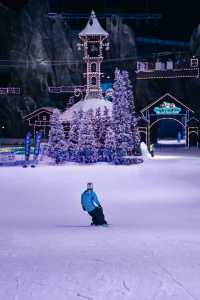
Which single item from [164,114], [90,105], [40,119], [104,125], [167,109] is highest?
[167,109]

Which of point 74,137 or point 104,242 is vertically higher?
point 74,137

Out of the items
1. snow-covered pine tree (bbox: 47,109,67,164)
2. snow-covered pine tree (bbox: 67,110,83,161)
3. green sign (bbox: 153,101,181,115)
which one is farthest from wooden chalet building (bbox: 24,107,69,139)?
snow-covered pine tree (bbox: 47,109,67,164)

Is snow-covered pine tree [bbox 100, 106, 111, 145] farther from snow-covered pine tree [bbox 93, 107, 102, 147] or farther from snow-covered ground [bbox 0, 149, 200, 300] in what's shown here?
snow-covered ground [bbox 0, 149, 200, 300]

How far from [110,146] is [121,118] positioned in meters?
2.26

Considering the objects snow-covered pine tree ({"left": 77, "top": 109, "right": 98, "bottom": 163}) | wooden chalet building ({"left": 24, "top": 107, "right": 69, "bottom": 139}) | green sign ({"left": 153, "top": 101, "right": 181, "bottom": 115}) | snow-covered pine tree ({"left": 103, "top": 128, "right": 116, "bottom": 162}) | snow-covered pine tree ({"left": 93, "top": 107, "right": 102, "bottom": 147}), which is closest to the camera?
snow-covered pine tree ({"left": 77, "top": 109, "right": 98, "bottom": 163})

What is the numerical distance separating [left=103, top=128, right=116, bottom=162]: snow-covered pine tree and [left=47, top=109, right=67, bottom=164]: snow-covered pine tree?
3.09 meters

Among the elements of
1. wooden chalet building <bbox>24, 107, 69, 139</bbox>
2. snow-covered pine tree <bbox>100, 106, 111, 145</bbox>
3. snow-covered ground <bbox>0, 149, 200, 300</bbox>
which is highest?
wooden chalet building <bbox>24, 107, 69, 139</bbox>

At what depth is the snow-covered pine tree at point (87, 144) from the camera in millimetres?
40750

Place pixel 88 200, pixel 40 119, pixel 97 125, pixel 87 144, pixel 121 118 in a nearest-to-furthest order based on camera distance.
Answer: pixel 88 200
pixel 87 144
pixel 121 118
pixel 97 125
pixel 40 119

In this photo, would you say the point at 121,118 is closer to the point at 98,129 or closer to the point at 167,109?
the point at 98,129

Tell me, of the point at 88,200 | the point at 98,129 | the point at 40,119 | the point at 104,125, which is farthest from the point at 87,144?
the point at 88,200

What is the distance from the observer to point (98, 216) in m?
15.3

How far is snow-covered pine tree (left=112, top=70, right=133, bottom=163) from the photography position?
41.0 m

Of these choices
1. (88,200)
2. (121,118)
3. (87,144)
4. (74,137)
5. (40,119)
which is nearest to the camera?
(88,200)
